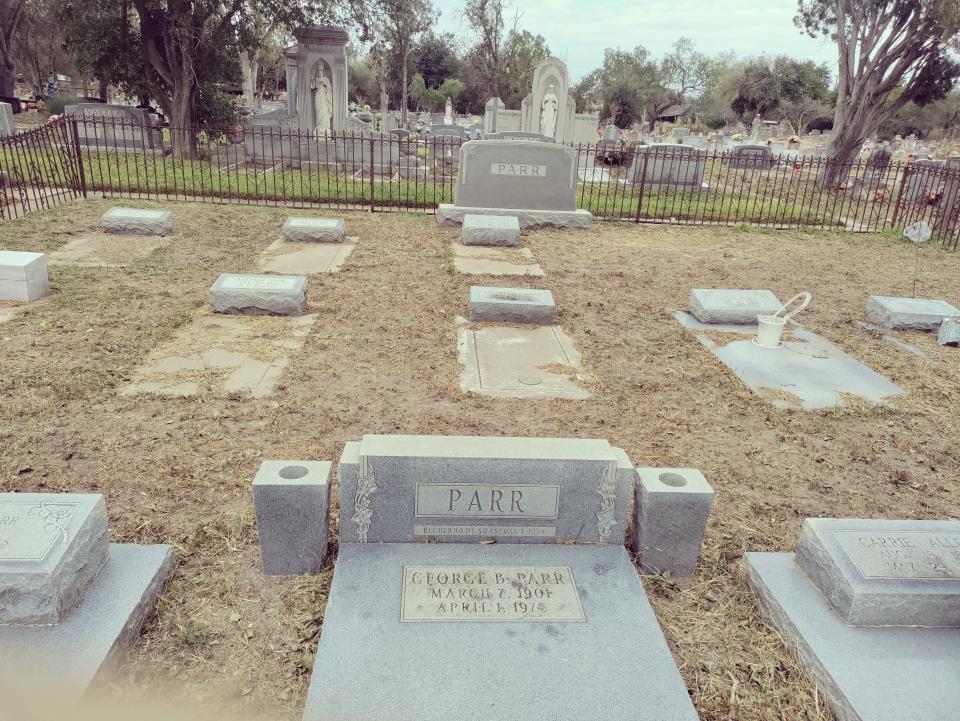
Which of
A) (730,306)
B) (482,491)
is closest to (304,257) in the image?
(730,306)

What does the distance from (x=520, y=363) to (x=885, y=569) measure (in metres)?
3.34

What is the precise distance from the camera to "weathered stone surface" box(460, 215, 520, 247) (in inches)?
391

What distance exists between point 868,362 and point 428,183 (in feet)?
37.8

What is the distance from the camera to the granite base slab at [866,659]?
2.42 m

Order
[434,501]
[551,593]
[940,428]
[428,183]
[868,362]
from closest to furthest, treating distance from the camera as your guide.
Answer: [551,593] < [434,501] < [940,428] < [868,362] < [428,183]

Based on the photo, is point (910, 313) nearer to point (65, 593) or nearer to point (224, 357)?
point (224, 357)

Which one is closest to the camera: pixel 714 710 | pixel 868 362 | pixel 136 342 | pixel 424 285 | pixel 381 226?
pixel 714 710

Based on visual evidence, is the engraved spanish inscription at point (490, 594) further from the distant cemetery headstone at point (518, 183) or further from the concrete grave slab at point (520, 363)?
the distant cemetery headstone at point (518, 183)

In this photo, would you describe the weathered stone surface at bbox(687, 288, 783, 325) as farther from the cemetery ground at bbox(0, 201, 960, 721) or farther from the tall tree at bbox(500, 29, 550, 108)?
the tall tree at bbox(500, 29, 550, 108)

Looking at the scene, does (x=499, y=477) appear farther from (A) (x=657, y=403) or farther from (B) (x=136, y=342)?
(B) (x=136, y=342)

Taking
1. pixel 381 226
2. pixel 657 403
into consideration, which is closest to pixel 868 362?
pixel 657 403

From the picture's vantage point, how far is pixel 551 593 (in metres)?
2.90

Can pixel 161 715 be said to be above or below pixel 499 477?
below

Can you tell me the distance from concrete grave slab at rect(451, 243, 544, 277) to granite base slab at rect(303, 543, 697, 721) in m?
5.85
